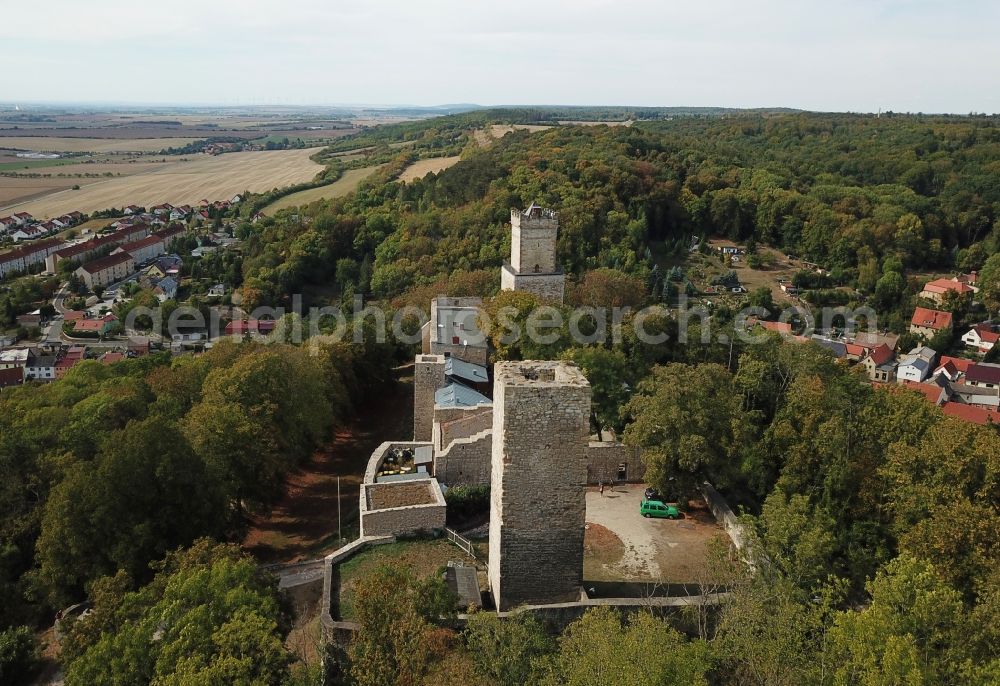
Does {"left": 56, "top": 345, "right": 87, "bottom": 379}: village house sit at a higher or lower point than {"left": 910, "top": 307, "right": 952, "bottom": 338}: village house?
lower

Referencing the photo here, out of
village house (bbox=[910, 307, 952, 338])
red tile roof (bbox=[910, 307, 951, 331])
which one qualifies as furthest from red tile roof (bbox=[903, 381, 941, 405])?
red tile roof (bbox=[910, 307, 951, 331])

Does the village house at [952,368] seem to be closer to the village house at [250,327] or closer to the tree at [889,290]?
the tree at [889,290]

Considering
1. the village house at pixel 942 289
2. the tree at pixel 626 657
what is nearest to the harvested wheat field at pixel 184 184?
the village house at pixel 942 289

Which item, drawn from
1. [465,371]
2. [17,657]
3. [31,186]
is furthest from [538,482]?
[31,186]

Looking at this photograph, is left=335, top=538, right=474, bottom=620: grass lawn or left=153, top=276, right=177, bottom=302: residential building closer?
left=335, top=538, right=474, bottom=620: grass lawn

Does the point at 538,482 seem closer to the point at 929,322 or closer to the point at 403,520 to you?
the point at 403,520

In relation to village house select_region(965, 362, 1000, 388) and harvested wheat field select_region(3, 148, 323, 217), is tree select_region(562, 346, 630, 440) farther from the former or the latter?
harvested wheat field select_region(3, 148, 323, 217)
